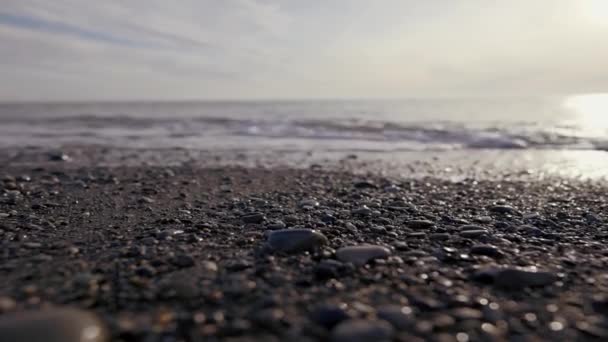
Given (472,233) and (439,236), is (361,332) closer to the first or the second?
(439,236)

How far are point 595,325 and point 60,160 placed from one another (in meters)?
9.11

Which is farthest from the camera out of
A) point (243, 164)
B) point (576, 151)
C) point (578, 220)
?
point (576, 151)

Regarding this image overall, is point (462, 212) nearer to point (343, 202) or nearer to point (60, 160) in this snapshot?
point (343, 202)

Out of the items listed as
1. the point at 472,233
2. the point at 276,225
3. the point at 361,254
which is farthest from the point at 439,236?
the point at 276,225

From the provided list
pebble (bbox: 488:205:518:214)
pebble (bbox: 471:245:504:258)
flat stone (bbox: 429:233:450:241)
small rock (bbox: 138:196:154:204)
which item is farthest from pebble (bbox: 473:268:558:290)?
small rock (bbox: 138:196:154:204)

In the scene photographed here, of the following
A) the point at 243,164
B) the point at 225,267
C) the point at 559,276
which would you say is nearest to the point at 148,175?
the point at 243,164

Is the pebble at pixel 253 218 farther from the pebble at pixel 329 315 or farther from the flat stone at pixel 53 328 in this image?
the flat stone at pixel 53 328

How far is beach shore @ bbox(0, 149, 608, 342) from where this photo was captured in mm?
A: 1612

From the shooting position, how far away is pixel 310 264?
2.26 meters

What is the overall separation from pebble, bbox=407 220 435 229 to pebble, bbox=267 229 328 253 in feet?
3.34

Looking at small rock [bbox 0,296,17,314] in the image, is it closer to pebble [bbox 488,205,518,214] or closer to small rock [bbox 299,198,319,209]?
small rock [bbox 299,198,319,209]

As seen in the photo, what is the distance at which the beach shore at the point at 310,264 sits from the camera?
5.29 feet

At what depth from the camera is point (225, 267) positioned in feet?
7.25

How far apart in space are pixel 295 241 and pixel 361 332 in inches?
42.2
